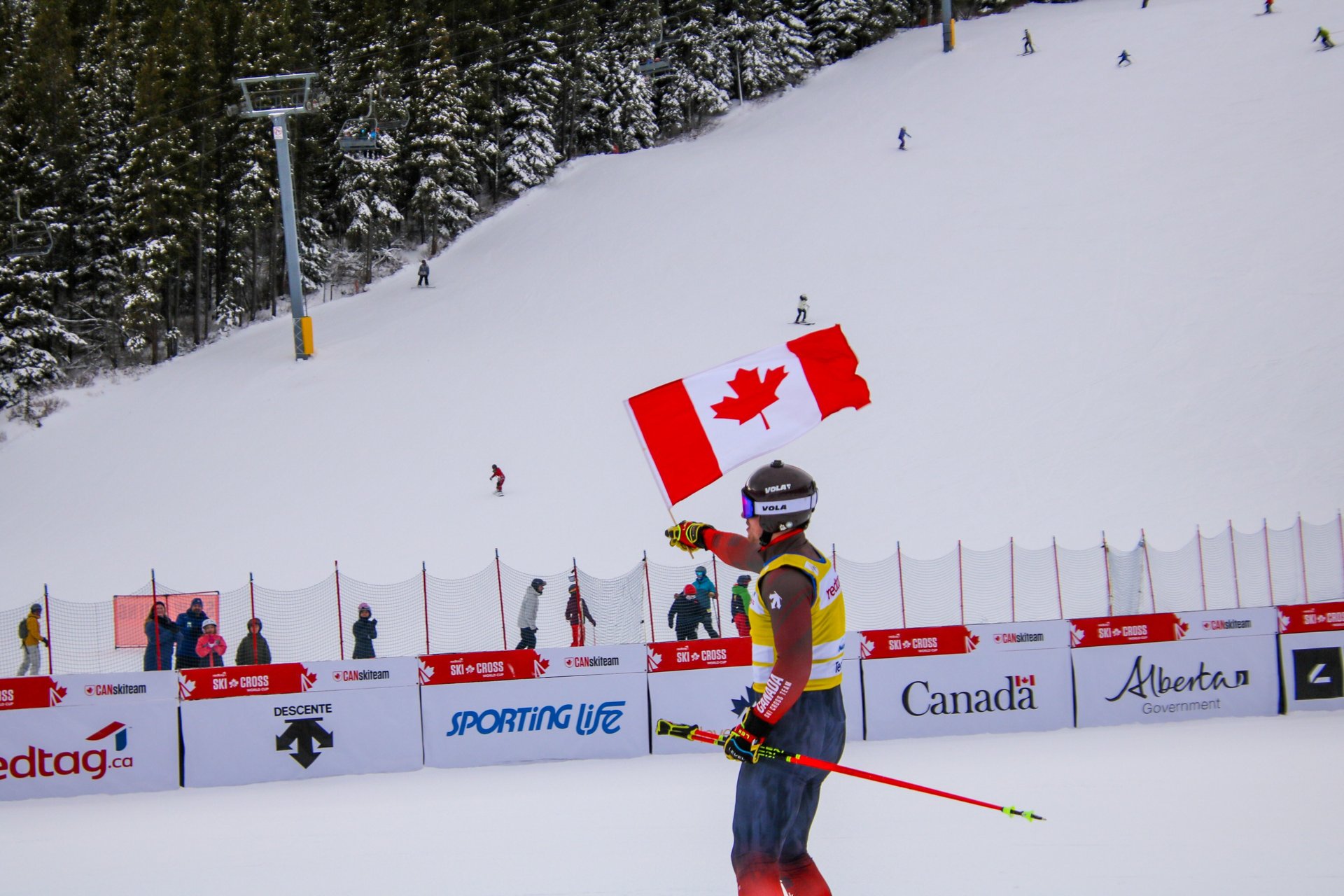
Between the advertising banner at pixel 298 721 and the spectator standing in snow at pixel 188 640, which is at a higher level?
the spectator standing in snow at pixel 188 640

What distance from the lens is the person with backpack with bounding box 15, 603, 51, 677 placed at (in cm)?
1192

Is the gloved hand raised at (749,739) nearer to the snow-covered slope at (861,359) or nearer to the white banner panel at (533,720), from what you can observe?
the white banner panel at (533,720)

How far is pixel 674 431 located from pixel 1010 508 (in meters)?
15.8

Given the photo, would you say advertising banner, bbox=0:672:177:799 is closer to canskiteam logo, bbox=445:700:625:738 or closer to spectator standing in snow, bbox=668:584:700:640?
canskiteam logo, bbox=445:700:625:738

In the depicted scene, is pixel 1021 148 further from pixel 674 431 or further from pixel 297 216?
pixel 674 431

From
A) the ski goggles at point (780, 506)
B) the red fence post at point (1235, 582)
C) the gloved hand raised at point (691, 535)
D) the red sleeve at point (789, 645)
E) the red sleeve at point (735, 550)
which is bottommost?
the red fence post at point (1235, 582)

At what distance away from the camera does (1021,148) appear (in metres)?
36.9

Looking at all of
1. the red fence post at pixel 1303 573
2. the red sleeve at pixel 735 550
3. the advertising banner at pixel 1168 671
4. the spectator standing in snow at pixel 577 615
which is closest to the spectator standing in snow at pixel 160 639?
the spectator standing in snow at pixel 577 615

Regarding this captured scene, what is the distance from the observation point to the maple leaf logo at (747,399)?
546cm

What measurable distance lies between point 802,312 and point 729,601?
1501cm

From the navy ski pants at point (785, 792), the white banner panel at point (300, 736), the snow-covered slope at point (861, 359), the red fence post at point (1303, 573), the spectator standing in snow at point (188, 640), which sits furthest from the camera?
the snow-covered slope at point (861, 359)

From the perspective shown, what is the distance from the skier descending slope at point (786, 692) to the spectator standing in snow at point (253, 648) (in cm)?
802

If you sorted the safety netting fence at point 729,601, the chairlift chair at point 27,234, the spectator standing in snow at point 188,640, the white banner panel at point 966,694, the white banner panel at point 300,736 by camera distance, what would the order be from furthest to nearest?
the chairlift chair at point 27,234, the safety netting fence at point 729,601, the spectator standing in snow at point 188,640, the white banner panel at point 966,694, the white banner panel at point 300,736

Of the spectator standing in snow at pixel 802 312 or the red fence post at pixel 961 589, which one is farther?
the spectator standing in snow at pixel 802 312
